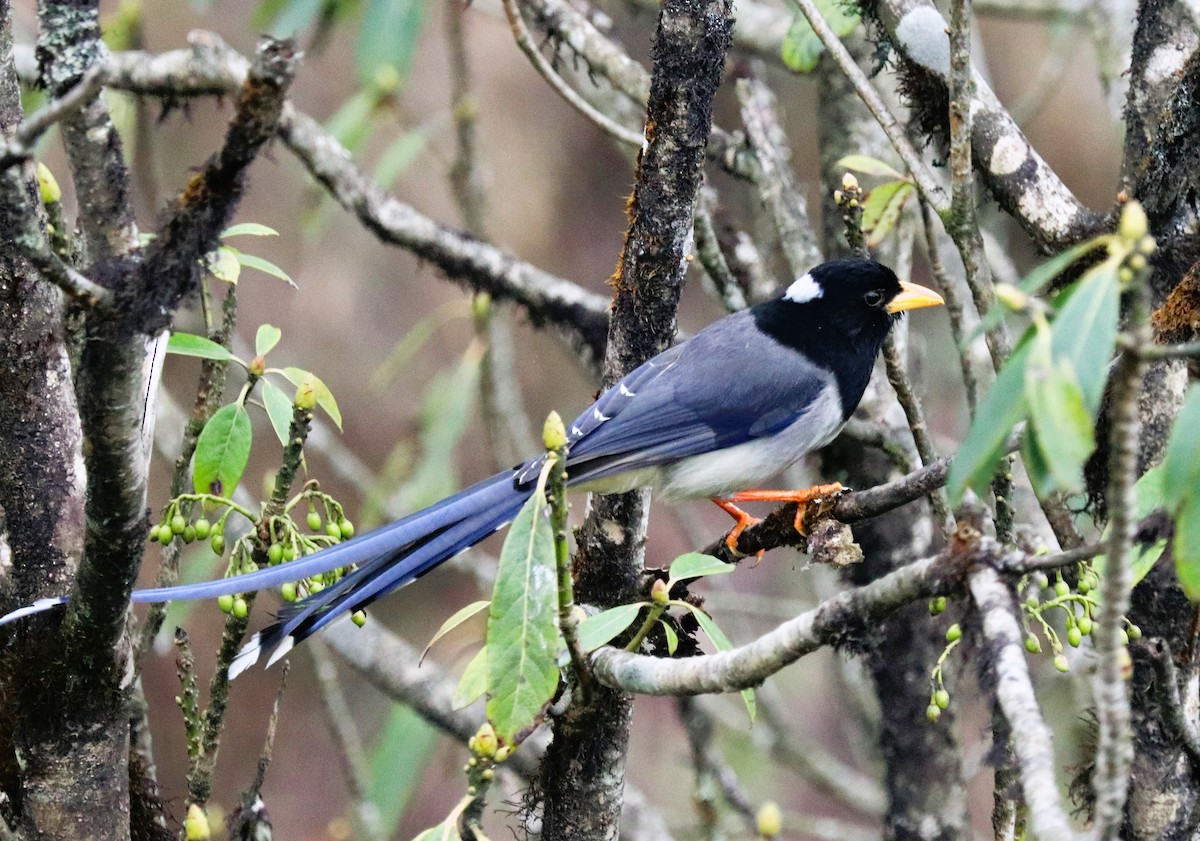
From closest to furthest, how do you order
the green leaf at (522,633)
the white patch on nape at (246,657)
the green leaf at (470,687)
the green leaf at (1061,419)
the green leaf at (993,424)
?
1. the green leaf at (1061,419)
2. the green leaf at (993,424)
3. the green leaf at (522,633)
4. the green leaf at (470,687)
5. the white patch on nape at (246,657)

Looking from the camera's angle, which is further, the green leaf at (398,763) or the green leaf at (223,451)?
the green leaf at (398,763)

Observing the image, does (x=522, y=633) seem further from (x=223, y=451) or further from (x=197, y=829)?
(x=223, y=451)

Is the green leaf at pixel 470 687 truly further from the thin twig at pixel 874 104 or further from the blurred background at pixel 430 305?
the blurred background at pixel 430 305

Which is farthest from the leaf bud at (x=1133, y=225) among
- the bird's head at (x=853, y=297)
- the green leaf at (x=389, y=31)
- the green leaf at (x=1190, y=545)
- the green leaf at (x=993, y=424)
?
the green leaf at (x=389, y=31)

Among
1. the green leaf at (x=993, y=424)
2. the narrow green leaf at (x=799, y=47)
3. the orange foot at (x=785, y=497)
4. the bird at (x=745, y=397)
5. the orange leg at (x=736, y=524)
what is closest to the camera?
the green leaf at (x=993, y=424)

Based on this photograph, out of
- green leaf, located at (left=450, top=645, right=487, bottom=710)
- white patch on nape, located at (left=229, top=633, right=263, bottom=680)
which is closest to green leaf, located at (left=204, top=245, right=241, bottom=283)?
white patch on nape, located at (left=229, top=633, right=263, bottom=680)

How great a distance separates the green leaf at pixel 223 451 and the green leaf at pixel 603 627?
732 millimetres

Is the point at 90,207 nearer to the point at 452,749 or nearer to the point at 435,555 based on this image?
the point at 435,555

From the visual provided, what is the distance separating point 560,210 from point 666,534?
2214 mm

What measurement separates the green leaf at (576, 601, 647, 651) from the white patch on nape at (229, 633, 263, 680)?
630 mm

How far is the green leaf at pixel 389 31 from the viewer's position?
4.07 metres

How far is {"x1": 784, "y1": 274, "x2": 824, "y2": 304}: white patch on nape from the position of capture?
3.51 meters

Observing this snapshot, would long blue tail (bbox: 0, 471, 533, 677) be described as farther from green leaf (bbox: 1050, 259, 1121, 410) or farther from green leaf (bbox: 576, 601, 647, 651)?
green leaf (bbox: 1050, 259, 1121, 410)

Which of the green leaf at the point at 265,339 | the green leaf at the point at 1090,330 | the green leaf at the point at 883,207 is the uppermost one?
the green leaf at the point at 883,207
